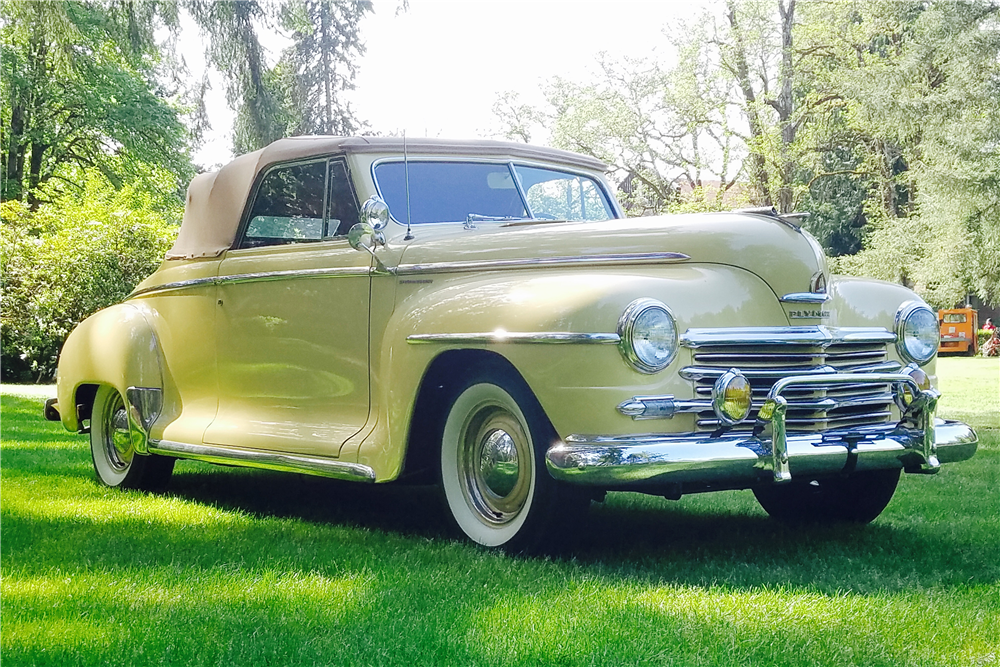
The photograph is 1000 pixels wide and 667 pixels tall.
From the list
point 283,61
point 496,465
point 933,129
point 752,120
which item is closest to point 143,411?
point 496,465

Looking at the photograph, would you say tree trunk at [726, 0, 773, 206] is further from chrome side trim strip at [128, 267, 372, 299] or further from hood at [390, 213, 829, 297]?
hood at [390, 213, 829, 297]

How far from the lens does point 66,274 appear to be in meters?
19.7

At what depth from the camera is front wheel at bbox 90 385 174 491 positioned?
6.90 m

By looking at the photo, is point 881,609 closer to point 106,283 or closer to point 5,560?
point 5,560

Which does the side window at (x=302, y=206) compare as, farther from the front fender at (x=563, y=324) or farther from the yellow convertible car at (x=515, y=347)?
the front fender at (x=563, y=324)

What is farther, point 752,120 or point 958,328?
point 958,328

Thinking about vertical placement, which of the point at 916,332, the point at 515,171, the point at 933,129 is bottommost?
the point at 916,332

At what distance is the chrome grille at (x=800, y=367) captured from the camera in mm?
4285

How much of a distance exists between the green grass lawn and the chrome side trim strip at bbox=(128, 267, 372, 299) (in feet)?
4.00

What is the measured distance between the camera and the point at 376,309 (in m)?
5.28

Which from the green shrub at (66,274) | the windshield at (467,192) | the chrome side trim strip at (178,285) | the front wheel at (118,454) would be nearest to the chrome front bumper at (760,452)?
the windshield at (467,192)

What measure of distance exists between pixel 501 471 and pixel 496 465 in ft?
0.12

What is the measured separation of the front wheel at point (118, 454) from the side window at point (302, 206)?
1497 mm

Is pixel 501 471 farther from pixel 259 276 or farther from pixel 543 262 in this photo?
pixel 259 276
